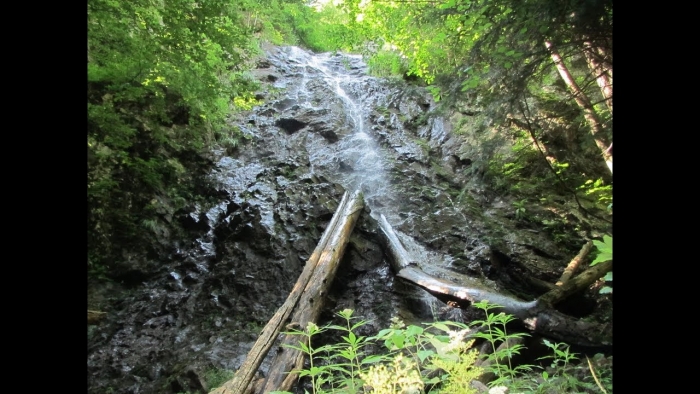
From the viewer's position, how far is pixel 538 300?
3416 mm

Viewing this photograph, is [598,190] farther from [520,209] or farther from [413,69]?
[413,69]

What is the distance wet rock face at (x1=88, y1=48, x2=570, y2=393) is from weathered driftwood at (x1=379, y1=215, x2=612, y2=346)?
518 millimetres

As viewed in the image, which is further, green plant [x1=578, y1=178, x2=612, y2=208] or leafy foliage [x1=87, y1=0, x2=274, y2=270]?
leafy foliage [x1=87, y1=0, x2=274, y2=270]

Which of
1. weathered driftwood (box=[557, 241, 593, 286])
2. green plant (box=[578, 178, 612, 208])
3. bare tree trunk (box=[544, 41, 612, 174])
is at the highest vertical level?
bare tree trunk (box=[544, 41, 612, 174])

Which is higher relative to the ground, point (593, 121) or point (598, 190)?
point (593, 121)

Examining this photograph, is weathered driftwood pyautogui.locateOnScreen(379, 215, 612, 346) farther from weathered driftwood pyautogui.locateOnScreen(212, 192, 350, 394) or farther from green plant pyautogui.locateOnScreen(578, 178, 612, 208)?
weathered driftwood pyautogui.locateOnScreen(212, 192, 350, 394)

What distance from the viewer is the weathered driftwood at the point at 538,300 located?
3033mm

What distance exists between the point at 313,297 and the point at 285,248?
7.95ft

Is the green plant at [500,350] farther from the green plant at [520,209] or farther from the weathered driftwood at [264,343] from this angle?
the green plant at [520,209]

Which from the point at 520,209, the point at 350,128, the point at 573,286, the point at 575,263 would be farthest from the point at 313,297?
the point at 350,128

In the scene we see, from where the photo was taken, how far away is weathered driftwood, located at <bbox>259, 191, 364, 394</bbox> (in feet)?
10.3

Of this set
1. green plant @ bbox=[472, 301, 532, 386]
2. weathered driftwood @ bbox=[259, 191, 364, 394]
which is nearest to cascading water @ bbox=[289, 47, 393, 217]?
weathered driftwood @ bbox=[259, 191, 364, 394]
